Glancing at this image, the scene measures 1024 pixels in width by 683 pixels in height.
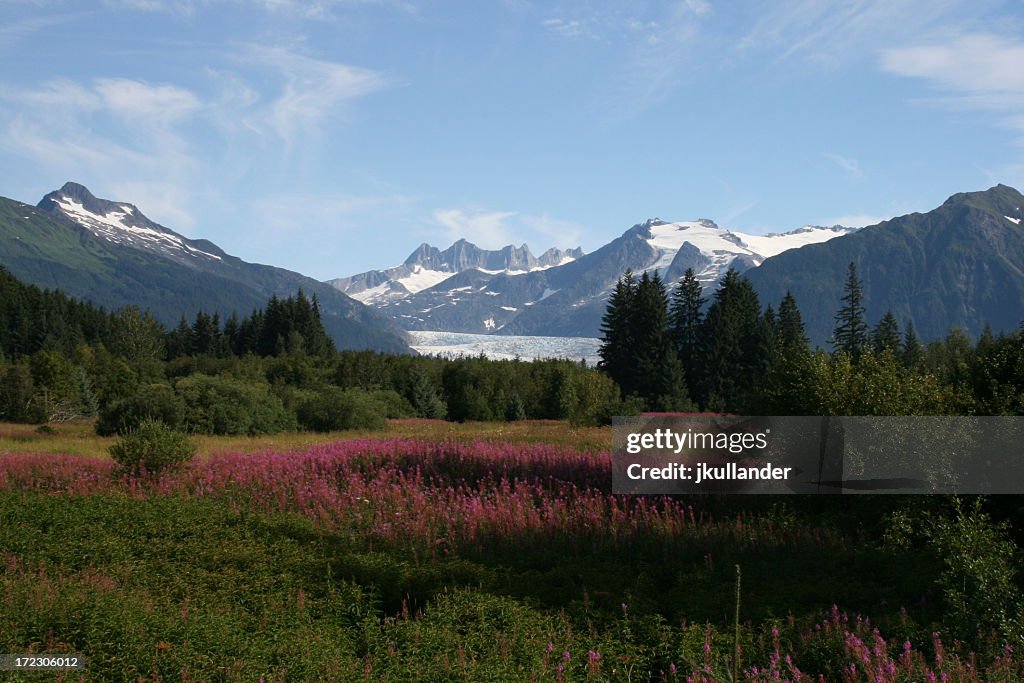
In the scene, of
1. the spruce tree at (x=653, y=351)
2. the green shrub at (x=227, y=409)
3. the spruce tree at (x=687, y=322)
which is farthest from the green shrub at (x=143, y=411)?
the spruce tree at (x=687, y=322)

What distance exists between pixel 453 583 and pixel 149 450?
9015 mm

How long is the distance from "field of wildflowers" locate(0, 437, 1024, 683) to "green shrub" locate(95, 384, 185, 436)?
1238 centimetres

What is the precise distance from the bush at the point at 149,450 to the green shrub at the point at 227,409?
45.9 feet

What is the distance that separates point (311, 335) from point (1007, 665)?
111053 mm

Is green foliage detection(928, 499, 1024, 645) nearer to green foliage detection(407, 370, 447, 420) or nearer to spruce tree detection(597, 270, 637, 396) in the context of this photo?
green foliage detection(407, 370, 447, 420)

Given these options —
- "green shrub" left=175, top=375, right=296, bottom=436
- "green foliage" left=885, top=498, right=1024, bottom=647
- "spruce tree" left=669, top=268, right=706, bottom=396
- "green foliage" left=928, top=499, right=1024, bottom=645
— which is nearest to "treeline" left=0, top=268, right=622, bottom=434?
"green shrub" left=175, top=375, right=296, bottom=436

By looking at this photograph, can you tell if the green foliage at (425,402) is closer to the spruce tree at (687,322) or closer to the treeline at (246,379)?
the treeline at (246,379)

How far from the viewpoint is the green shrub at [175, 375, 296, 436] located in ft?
97.5

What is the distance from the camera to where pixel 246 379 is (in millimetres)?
55781

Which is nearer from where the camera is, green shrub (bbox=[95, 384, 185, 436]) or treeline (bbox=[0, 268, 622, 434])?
green shrub (bbox=[95, 384, 185, 436])

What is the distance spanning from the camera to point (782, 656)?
7.27 meters

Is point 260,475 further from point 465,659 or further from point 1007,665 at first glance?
point 1007,665

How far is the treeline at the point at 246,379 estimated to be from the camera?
102 ft

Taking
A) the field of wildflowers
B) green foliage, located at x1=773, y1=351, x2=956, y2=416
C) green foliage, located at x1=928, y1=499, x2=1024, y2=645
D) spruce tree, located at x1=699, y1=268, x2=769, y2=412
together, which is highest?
spruce tree, located at x1=699, y1=268, x2=769, y2=412
